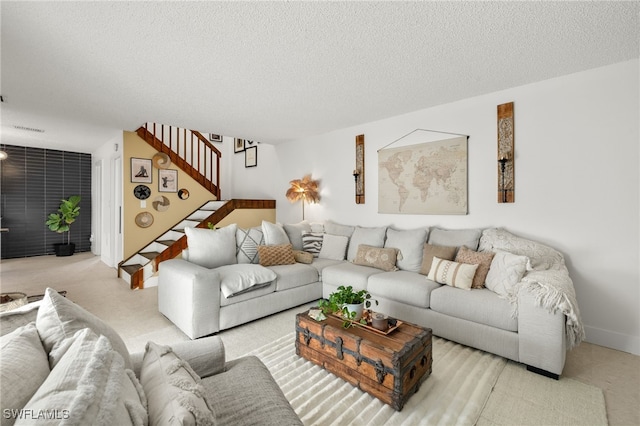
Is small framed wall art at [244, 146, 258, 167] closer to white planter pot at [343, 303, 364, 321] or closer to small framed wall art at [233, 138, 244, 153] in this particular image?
small framed wall art at [233, 138, 244, 153]

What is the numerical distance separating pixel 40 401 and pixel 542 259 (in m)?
3.19

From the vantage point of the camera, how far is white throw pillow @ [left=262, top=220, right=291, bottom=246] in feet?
12.3

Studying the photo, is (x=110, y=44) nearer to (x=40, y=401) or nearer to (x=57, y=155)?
(x=40, y=401)

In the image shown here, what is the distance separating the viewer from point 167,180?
5.57 metres

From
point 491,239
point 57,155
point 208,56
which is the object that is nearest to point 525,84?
point 491,239

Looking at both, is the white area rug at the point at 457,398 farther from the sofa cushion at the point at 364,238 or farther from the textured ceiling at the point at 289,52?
the textured ceiling at the point at 289,52

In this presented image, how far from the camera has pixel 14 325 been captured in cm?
95

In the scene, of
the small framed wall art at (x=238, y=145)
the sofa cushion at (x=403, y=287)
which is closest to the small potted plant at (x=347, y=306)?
the sofa cushion at (x=403, y=287)

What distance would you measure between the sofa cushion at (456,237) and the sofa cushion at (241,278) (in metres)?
1.87

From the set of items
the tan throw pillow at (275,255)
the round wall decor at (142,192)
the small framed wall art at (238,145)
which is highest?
the small framed wall art at (238,145)

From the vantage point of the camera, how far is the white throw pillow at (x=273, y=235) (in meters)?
3.76

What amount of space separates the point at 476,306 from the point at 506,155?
1.65 m

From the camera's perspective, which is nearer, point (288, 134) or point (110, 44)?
point (110, 44)

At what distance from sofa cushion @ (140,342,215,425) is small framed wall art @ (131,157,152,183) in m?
4.92
